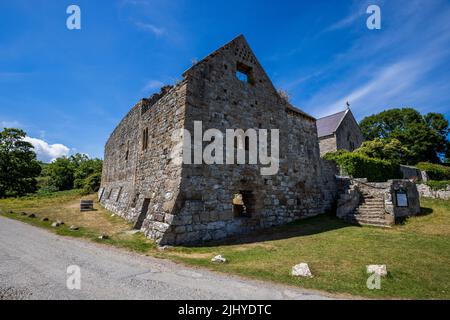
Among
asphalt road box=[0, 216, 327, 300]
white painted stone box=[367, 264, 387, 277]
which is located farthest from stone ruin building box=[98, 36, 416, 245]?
white painted stone box=[367, 264, 387, 277]

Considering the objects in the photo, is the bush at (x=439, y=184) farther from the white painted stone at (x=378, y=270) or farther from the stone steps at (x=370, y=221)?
the white painted stone at (x=378, y=270)

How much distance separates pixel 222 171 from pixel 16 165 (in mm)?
40696

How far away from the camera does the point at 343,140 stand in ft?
93.8

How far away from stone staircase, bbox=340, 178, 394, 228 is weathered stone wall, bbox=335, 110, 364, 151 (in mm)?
14849

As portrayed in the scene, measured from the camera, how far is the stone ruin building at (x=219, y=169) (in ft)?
30.4

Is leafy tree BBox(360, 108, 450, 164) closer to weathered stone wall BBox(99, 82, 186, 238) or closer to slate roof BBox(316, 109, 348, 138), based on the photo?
slate roof BBox(316, 109, 348, 138)

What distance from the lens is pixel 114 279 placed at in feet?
16.4

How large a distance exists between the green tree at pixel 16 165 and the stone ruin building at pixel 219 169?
1198 inches

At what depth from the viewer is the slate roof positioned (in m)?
28.3

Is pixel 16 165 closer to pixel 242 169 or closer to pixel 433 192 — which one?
pixel 242 169

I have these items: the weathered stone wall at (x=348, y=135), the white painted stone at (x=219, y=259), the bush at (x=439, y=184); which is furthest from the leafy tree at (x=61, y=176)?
the bush at (x=439, y=184)

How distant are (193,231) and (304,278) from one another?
4.71 metres
